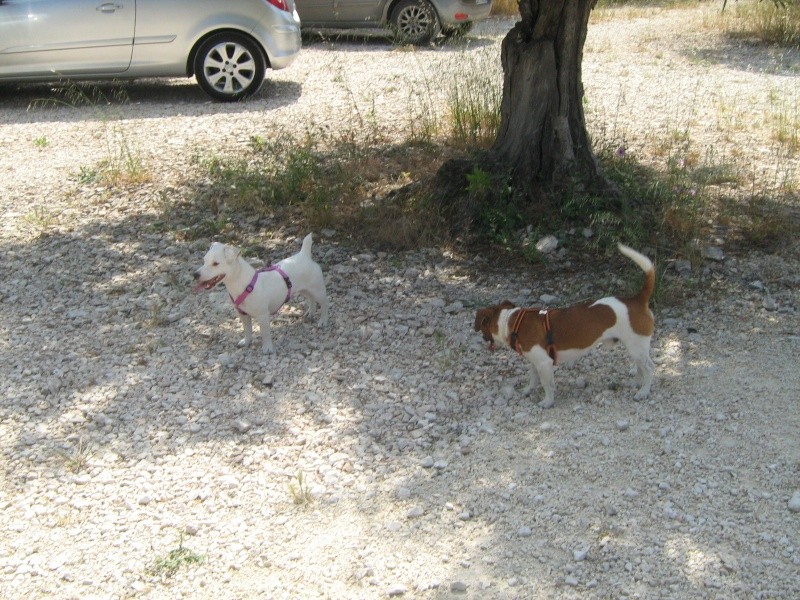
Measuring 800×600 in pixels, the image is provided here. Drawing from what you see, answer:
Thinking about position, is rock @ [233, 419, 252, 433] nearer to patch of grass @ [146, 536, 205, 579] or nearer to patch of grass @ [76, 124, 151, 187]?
patch of grass @ [146, 536, 205, 579]

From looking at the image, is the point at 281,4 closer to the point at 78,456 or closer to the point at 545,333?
the point at 545,333

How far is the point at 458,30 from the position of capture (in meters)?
14.4

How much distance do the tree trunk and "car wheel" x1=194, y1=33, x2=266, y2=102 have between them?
4.70m

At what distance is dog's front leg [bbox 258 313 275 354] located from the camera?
19.5 feet

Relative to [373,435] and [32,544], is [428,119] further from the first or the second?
[32,544]

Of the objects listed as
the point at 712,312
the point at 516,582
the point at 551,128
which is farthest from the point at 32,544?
the point at 551,128

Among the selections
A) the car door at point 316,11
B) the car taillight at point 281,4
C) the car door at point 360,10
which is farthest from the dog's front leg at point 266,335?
the car door at point 316,11

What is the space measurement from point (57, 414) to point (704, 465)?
12.0 feet

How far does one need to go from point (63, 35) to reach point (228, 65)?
1962 mm

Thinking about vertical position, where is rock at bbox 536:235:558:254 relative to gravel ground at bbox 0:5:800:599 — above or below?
above

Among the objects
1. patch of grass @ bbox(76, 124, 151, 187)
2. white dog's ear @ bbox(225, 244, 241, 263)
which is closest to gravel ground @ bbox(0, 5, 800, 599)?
white dog's ear @ bbox(225, 244, 241, 263)

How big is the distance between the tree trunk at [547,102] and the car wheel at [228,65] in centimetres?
470

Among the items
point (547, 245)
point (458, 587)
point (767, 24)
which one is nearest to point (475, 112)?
point (547, 245)

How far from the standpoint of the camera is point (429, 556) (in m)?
4.22
